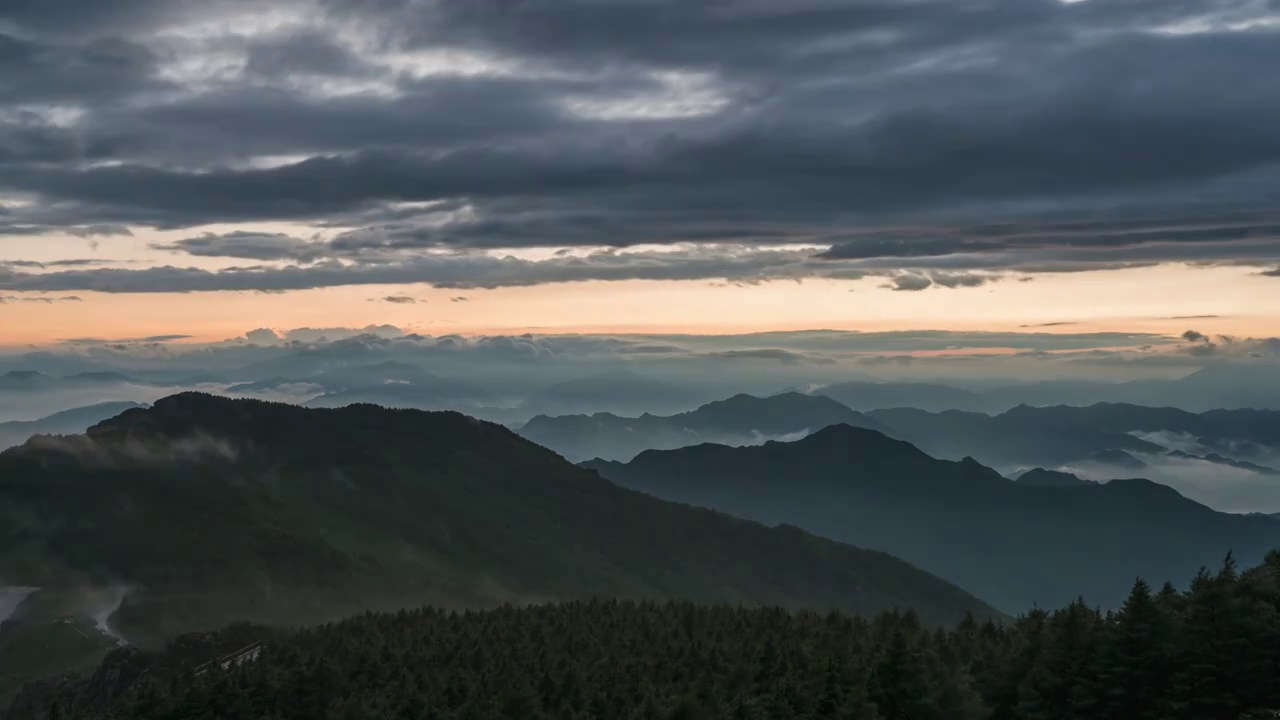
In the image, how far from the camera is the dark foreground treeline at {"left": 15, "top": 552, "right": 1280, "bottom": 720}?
11756 cm

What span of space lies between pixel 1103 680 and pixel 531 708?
2788 inches

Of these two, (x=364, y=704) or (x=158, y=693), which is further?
(x=158, y=693)

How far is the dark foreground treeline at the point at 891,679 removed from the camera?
386 ft

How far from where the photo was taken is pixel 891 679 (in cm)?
12238

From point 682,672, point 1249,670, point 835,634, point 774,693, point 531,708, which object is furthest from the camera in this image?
point 835,634

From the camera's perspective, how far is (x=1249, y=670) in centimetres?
11681

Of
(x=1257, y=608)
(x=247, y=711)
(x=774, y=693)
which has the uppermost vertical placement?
(x=1257, y=608)

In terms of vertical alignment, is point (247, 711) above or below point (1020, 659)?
below

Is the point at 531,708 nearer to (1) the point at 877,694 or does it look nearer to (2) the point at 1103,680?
(1) the point at 877,694

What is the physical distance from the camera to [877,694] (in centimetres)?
12194

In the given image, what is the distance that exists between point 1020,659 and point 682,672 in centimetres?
5338

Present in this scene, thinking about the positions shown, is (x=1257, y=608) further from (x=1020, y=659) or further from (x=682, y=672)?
(x=682, y=672)

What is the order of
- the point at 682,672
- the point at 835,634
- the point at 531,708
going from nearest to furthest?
the point at 531,708 < the point at 682,672 < the point at 835,634

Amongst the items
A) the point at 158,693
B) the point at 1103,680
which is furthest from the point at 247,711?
the point at 1103,680
